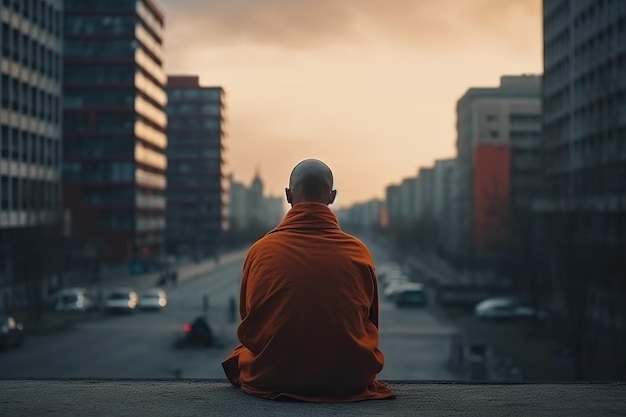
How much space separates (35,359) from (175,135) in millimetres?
98633

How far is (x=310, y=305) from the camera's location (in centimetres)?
593

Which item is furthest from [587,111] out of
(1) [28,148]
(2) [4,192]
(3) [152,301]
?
(1) [28,148]

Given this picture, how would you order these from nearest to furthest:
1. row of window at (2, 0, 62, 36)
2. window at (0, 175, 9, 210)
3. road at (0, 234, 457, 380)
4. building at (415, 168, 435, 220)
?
road at (0, 234, 457, 380), window at (0, 175, 9, 210), row of window at (2, 0, 62, 36), building at (415, 168, 435, 220)

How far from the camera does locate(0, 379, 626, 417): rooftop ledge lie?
5.91 m

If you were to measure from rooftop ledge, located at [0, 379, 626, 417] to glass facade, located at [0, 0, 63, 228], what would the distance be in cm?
4420

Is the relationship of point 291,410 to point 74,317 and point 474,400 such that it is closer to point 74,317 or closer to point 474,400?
point 474,400

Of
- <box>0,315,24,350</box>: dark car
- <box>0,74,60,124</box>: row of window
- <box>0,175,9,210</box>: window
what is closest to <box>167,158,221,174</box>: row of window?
<box>0,74,60,124</box>: row of window

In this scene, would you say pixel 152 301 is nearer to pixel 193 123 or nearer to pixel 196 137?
pixel 196 137

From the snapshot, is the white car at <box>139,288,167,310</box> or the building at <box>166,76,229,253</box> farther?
the building at <box>166,76,229,253</box>

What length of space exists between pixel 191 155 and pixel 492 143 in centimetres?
4614

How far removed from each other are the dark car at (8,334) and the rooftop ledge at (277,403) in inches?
1097

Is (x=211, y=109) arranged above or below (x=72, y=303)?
above

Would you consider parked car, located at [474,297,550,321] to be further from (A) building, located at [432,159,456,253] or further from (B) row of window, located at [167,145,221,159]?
(B) row of window, located at [167,145,221,159]

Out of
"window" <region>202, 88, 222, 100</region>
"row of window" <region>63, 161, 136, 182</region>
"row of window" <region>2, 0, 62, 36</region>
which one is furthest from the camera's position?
"window" <region>202, 88, 222, 100</region>
